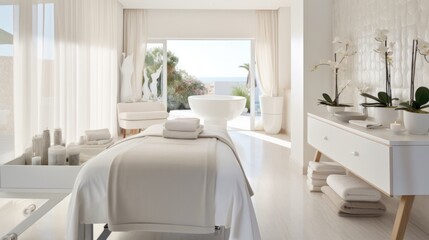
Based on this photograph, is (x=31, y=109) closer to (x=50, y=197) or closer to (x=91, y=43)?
(x=50, y=197)

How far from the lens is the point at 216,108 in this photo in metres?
7.22

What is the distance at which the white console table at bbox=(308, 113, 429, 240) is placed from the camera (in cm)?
196

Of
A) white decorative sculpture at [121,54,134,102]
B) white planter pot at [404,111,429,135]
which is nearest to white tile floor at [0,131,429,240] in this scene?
white planter pot at [404,111,429,135]

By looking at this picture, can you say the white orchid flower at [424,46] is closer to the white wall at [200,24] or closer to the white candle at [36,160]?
the white candle at [36,160]

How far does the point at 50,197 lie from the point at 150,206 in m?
0.79

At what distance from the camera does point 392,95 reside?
2902 mm

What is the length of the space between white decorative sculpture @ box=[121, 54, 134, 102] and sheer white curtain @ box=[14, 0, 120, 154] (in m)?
0.28

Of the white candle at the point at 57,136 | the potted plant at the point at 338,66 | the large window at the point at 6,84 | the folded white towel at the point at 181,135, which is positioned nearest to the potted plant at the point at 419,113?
the potted plant at the point at 338,66

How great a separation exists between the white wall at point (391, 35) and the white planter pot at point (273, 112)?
3.31 metres

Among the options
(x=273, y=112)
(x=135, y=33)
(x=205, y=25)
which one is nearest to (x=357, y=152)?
(x=273, y=112)

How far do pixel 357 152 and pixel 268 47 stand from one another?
17.4 feet

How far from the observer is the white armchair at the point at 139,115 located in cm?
605

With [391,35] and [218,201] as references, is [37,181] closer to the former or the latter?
[218,201]

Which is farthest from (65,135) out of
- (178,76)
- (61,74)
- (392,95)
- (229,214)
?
(178,76)
